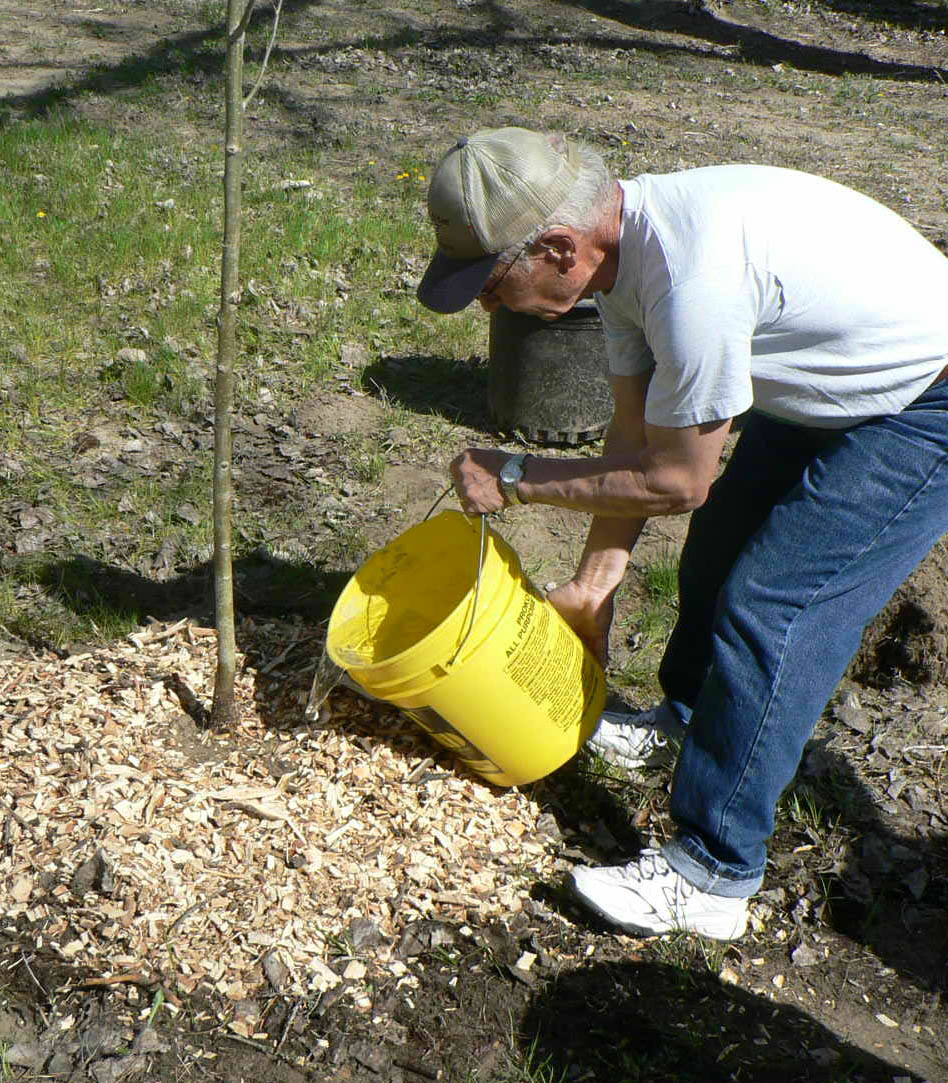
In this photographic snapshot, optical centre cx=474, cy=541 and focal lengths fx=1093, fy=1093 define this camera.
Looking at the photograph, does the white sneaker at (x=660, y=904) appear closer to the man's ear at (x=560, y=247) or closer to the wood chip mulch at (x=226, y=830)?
the wood chip mulch at (x=226, y=830)

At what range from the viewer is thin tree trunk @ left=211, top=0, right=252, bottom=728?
2.23m

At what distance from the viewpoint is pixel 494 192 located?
2.06 metres

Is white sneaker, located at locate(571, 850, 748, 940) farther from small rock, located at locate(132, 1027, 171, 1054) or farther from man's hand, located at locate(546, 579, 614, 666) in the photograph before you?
small rock, located at locate(132, 1027, 171, 1054)

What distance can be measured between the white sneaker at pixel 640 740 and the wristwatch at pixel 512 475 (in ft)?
2.71

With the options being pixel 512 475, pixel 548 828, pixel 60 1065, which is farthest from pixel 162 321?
pixel 60 1065

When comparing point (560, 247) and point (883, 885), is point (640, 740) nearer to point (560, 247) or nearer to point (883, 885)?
point (883, 885)

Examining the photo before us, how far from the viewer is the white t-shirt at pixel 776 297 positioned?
204cm

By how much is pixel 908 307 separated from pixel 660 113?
816 centimetres

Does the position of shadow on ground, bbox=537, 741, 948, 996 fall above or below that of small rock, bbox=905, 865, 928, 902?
below

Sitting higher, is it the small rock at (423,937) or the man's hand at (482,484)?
the man's hand at (482,484)

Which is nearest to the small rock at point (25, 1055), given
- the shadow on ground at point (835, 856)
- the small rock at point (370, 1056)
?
the small rock at point (370, 1056)

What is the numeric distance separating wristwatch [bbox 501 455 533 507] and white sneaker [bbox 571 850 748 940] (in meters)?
0.92

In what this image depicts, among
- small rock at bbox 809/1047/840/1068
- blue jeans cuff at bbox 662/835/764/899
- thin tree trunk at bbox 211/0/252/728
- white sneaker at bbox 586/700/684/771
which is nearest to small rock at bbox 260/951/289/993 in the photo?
thin tree trunk at bbox 211/0/252/728

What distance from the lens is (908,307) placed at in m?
2.18
